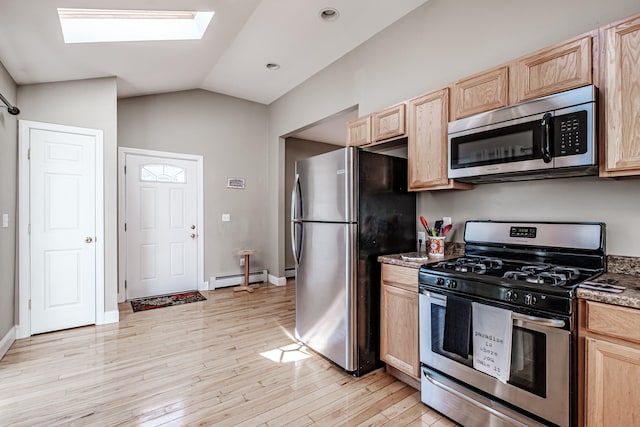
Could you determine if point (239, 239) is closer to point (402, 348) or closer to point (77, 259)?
point (77, 259)

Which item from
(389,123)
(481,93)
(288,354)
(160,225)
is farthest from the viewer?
(160,225)

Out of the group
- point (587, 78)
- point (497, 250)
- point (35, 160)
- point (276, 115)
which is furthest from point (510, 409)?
point (276, 115)

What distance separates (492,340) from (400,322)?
0.71m

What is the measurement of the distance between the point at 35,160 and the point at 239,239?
280cm

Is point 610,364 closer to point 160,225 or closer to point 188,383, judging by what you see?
point 188,383

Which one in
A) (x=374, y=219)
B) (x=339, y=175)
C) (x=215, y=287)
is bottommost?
(x=215, y=287)

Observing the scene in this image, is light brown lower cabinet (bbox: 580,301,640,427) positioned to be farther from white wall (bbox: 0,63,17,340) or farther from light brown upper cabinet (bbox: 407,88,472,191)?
white wall (bbox: 0,63,17,340)

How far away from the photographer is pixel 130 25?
2.83 meters

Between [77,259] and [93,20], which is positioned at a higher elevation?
[93,20]

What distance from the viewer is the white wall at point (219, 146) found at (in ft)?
14.6

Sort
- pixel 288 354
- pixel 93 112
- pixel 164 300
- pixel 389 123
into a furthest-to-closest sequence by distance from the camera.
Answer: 1. pixel 164 300
2. pixel 93 112
3. pixel 288 354
4. pixel 389 123

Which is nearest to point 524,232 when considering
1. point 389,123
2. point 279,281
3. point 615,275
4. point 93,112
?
point 615,275

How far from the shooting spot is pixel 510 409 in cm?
160

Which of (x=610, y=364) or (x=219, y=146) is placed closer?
(x=610, y=364)
